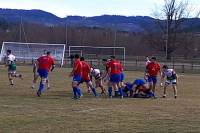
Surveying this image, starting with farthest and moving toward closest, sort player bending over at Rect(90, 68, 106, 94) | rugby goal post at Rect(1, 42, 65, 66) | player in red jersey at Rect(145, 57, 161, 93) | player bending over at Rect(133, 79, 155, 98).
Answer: rugby goal post at Rect(1, 42, 65, 66) → player bending over at Rect(90, 68, 106, 94) → player in red jersey at Rect(145, 57, 161, 93) → player bending over at Rect(133, 79, 155, 98)

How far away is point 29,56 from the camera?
6231 cm

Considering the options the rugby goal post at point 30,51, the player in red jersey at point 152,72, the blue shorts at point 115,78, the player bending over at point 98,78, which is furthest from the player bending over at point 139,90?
the rugby goal post at point 30,51

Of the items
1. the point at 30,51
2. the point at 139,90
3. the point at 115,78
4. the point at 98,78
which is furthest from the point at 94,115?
the point at 30,51

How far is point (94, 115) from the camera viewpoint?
16484 mm

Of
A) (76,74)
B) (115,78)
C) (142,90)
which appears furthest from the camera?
(142,90)

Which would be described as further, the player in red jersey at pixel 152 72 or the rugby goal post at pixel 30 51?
the rugby goal post at pixel 30 51

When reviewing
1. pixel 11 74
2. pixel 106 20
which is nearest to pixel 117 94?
pixel 11 74

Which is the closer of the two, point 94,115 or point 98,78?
point 94,115

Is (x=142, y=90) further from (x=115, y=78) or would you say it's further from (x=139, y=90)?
(x=115, y=78)

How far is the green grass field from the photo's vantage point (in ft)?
44.8

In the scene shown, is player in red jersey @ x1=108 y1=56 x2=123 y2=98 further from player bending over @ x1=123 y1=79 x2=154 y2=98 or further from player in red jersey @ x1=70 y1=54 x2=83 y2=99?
player in red jersey @ x1=70 y1=54 x2=83 y2=99

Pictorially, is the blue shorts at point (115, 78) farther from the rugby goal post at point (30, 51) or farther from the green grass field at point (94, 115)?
the rugby goal post at point (30, 51)

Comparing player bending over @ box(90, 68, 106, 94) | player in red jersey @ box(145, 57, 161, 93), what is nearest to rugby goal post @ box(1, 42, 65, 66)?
player bending over @ box(90, 68, 106, 94)

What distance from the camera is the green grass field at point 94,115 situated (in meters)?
13.6
